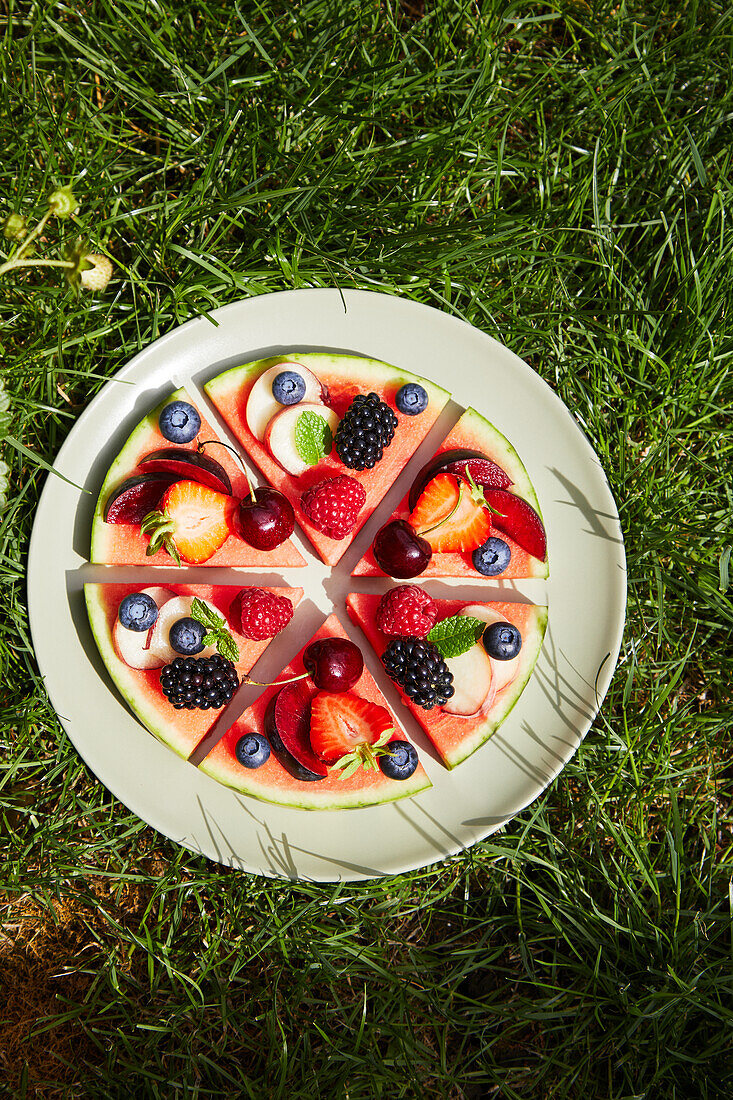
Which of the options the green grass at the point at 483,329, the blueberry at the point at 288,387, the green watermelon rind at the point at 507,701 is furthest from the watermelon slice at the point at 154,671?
the green watermelon rind at the point at 507,701

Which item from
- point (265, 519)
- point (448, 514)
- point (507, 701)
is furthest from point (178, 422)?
point (507, 701)

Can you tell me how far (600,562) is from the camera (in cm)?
285

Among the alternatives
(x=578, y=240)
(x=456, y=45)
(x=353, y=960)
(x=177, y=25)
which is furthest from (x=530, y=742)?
(x=177, y=25)

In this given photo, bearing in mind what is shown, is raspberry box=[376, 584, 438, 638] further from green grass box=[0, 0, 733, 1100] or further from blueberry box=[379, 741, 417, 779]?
green grass box=[0, 0, 733, 1100]

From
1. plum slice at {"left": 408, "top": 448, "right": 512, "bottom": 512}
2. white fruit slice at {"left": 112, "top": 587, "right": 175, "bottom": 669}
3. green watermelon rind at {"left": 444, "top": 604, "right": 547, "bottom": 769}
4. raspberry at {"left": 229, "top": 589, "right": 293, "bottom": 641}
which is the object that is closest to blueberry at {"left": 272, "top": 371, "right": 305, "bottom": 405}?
plum slice at {"left": 408, "top": 448, "right": 512, "bottom": 512}

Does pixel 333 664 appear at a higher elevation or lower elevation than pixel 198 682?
lower

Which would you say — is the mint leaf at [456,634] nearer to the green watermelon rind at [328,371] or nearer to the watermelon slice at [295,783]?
the watermelon slice at [295,783]

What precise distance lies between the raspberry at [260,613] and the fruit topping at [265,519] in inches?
7.2

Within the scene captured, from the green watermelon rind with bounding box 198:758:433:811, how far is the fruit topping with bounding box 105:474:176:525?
3.01 ft

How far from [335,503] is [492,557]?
61cm

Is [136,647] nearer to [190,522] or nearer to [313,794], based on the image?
[190,522]

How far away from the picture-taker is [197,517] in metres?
2.71

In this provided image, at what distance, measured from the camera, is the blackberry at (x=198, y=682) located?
254 cm

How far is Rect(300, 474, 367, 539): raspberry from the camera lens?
2713 millimetres
